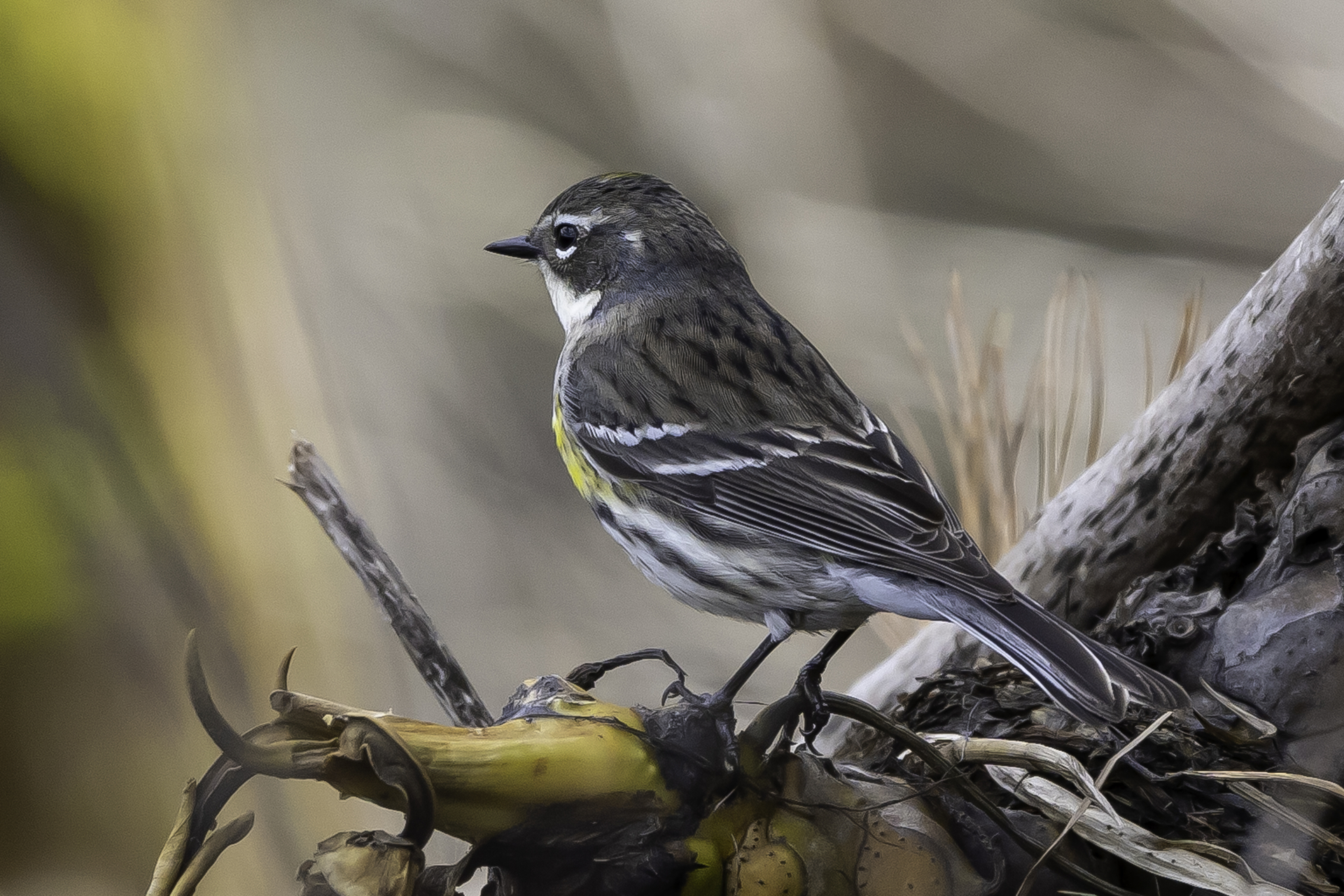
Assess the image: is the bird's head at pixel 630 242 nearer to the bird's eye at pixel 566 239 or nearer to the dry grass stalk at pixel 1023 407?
the bird's eye at pixel 566 239

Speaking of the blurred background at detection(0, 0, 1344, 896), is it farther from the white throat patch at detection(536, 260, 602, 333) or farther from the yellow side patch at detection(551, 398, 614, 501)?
the yellow side patch at detection(551, 398, 614, 501)

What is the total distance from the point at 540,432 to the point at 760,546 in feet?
8.04

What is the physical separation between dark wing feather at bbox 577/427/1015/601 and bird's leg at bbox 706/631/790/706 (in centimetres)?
22

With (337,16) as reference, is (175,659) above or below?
below

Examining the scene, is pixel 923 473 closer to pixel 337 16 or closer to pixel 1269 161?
pixel 1269 161

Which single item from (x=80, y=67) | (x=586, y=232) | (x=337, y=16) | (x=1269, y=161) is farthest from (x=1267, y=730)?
(x=337, y=16)

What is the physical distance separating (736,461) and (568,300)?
1.15 meters

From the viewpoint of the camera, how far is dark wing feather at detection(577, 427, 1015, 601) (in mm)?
2320

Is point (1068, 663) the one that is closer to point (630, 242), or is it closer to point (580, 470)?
point (580, 470)

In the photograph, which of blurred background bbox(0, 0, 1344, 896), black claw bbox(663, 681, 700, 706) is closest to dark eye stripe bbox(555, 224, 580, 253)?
blurred background bbox(0, 0, 1344, 896)

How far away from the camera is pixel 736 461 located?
8.99 ft

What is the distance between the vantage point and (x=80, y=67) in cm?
251

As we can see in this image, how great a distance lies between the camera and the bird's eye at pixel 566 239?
359 centimetres

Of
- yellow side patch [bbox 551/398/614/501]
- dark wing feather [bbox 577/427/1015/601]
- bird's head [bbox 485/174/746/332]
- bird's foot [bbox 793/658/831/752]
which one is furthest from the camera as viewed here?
bird's head [bbox 485/174/746/332]
